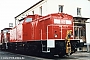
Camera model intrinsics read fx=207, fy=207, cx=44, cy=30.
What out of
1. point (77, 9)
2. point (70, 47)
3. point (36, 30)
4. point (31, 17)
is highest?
point (77, 9)

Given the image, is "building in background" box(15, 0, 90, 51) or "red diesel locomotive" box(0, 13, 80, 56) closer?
"red diesel locomotive" box(0, 13, 80, 56)

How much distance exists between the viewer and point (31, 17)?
17.8 metres

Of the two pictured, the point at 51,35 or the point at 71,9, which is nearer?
the point at 51,35

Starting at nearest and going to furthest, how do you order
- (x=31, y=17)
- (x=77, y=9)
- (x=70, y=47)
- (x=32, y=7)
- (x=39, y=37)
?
(x=70, y=47)
(x=39, y=37)
(x=31, y=17)
(x=77, y=9)
(x=32, y=7)

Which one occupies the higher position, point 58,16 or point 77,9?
point 77,9

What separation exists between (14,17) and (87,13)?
52.6 feet

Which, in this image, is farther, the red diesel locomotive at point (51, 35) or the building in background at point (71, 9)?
the building in background at point (71, 9)

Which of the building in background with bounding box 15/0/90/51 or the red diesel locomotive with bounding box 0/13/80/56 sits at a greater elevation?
the building in background with bounding box 15/0/90/51

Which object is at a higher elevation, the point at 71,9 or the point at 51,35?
the point at 71,9

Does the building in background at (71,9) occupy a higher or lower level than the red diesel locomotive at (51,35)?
higher

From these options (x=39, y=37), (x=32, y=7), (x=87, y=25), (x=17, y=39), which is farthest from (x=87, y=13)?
(x=39, y=37)

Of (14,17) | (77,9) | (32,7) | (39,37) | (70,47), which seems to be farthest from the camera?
(14,17)

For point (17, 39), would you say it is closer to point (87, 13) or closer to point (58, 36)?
point (58, 36)

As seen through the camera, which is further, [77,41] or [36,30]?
[36,30]
